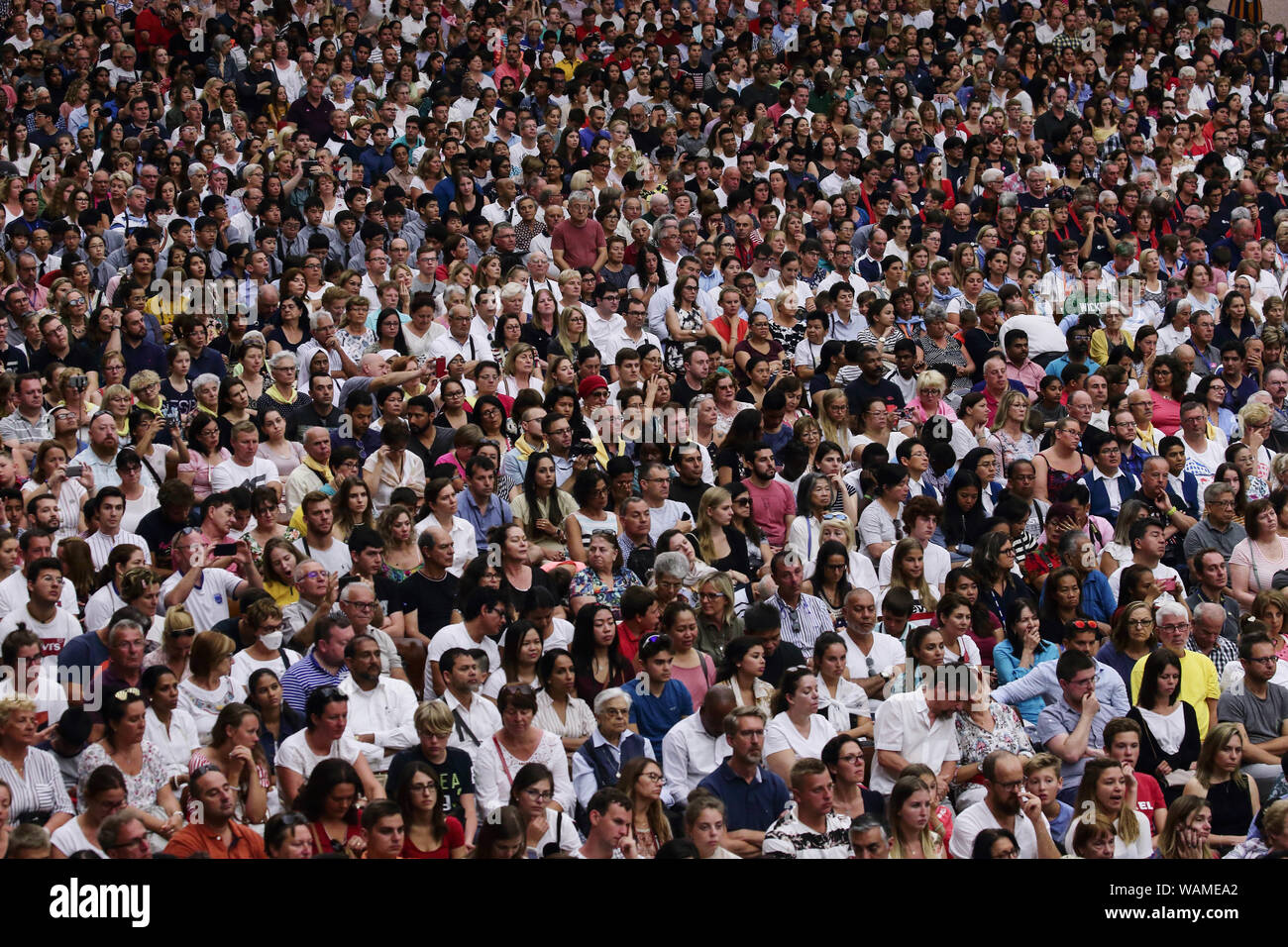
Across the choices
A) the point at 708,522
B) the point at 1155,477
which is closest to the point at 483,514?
the point at 708,522

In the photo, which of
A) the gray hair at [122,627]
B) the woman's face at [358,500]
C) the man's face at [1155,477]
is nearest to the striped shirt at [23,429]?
the woman's face at [358,500]

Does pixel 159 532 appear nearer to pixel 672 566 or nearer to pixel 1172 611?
pixel 672 566

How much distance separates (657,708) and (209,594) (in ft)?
8.12

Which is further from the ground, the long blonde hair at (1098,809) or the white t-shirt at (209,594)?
the white t-shirt at (209,594)

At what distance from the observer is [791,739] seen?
802 centimetres

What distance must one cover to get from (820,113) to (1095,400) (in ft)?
18.7

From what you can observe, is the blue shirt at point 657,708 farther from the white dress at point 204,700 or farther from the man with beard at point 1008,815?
the white dress at point 204,700

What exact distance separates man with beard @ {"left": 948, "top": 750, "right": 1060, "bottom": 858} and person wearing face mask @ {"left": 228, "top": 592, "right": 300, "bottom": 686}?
3.31 meters

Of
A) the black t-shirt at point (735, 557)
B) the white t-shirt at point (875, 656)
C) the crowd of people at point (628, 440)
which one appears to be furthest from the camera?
the black t-shirt at point (735, 557)

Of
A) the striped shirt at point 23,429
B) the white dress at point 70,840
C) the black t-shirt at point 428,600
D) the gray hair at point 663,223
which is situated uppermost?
the gray hair at point 663,223

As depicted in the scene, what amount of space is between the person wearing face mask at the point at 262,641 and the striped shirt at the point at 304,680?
111mm

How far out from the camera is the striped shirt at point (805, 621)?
9289mm

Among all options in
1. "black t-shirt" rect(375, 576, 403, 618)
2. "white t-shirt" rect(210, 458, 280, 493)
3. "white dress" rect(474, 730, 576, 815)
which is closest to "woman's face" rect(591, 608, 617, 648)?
"white dress" rect(474, 730, 576, 815)

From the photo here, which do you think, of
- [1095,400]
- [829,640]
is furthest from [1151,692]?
[1095,400]
